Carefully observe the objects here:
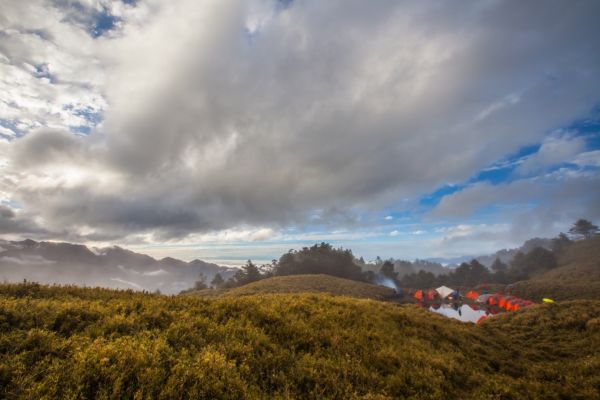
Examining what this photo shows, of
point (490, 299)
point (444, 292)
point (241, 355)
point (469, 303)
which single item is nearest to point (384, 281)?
point (444, 292)

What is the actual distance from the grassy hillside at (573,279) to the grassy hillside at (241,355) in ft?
174

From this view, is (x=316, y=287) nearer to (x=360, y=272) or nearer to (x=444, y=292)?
(x=444, y=292)

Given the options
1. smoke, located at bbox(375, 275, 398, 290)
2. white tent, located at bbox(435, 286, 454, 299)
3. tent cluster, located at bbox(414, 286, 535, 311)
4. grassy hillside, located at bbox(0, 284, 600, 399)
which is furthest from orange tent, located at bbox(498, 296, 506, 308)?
smoke, located at bbox(375, 275, 398, 290)

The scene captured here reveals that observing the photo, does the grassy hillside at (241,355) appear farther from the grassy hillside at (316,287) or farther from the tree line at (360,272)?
the tree line at (360,272)

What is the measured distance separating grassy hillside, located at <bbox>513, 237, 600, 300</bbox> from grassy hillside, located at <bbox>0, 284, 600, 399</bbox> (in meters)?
53.0

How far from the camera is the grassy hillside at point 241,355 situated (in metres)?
5.88

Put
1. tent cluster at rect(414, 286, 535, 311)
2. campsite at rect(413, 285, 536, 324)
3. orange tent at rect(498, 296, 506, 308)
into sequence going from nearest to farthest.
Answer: campsite at rect(413, 285, 536, 324) < tent cluster at rect(414, 286, 535, 311) < orange tent at rect(498, 296, 506, 308)

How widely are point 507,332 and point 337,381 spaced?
20210 millimetres

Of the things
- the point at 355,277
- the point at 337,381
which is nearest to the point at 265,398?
the point at 337,381

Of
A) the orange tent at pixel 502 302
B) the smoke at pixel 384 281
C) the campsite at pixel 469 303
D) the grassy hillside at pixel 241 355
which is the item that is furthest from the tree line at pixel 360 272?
the grassy hillside at pixel 241 355

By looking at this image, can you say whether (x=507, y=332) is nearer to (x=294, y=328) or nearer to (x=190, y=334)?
(x=294, y=328)

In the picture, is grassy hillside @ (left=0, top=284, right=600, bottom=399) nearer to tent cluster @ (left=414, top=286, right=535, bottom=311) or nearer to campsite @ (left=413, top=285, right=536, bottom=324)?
campsite @ (left=413, top=285, right=536, bottom=324)

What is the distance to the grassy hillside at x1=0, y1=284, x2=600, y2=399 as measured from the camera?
19.3 ft

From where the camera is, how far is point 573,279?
69.2 m
